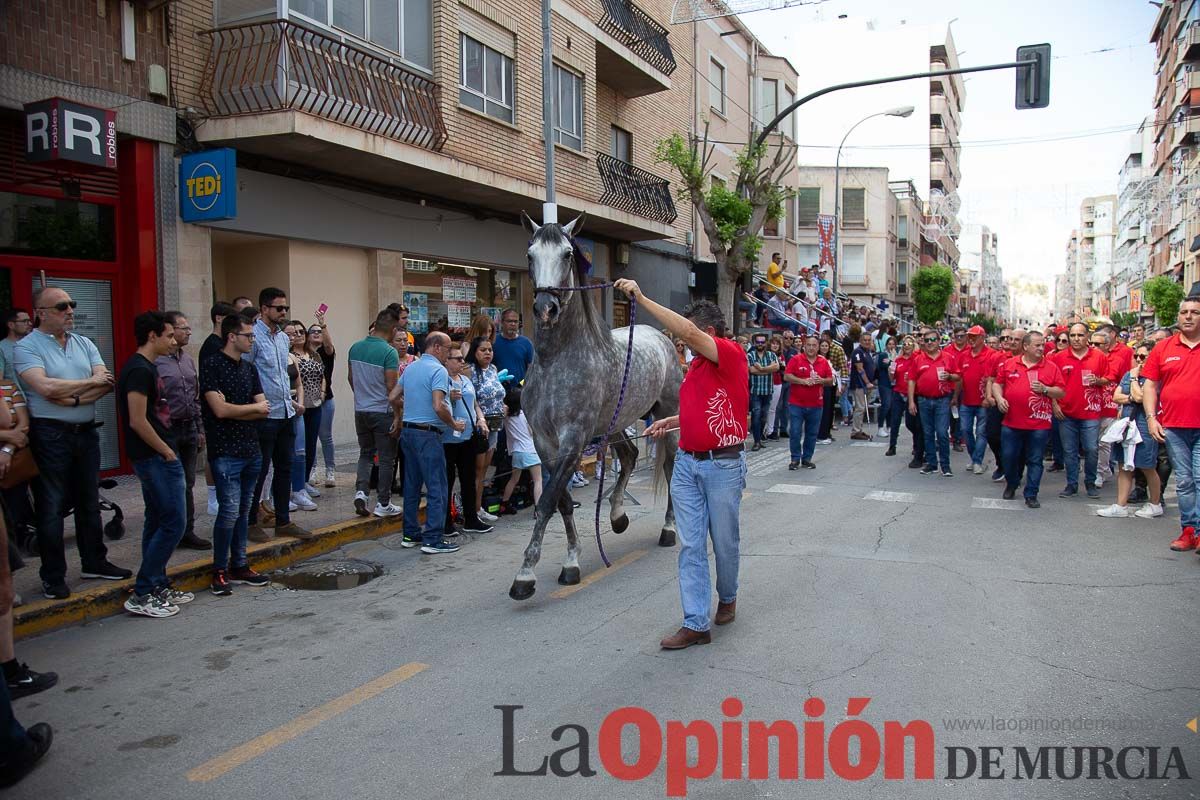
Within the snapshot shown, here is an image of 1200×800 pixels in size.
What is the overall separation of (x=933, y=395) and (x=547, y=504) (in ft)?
25.8

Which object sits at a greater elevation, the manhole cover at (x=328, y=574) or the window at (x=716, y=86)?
the window at (x=716, y=86)

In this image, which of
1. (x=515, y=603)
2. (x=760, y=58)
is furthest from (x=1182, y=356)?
(x=760, y=58)

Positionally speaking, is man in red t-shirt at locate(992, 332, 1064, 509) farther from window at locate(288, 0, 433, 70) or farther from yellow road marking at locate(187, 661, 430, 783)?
window at locate(288, 0, 433, 70)

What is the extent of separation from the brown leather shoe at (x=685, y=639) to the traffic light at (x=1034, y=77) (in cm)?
1375

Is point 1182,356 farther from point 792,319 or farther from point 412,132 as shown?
point 792,319

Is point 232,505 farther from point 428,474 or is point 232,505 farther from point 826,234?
point 826,234

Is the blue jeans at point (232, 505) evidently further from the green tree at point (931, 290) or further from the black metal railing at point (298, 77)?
the green tree at point (931, 290)

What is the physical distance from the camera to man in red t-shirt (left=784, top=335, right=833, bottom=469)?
12586 mm

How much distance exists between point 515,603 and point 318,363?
422 cm

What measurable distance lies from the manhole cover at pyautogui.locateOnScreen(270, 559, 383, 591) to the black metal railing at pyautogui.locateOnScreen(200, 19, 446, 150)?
6177 millimetres

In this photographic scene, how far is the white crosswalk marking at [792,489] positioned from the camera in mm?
10555

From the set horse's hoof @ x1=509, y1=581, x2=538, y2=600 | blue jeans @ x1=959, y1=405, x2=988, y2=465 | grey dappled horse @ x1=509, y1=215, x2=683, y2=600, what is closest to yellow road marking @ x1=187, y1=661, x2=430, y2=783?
horse's hoof @ x1=509, y1=581, x2=538, y2=600

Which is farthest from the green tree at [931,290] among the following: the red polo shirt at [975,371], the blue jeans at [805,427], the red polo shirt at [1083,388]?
the red polo shirt at [1083,388]

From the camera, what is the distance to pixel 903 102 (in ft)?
197
